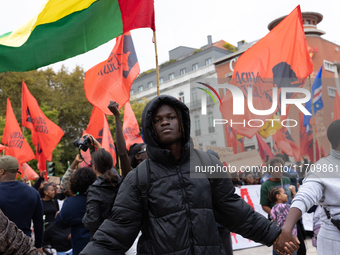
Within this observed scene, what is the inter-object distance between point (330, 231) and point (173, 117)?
1.63 metres

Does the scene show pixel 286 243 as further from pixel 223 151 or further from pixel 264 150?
pixel 264 150

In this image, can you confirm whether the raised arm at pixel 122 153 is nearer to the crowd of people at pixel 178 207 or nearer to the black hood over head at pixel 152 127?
the crowd of people at pixel 178 207

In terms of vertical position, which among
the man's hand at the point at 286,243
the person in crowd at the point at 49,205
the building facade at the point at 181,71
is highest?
the building facade at the point at 181,71

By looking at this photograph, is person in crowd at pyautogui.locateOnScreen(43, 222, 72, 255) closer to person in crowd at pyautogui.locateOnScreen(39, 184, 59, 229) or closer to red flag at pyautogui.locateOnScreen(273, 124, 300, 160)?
person in crowd at pyautogui.locateOnScreen(39, 184, 59, 229)

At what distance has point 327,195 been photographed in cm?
305

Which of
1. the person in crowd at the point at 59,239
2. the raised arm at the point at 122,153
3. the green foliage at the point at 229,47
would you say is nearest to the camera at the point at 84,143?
the raised arm at the point at 122,153

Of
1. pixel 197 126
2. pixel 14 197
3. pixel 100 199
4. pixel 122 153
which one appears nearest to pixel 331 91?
pixel 197 126

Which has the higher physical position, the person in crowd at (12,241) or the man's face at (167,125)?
the man's face at (167,125)

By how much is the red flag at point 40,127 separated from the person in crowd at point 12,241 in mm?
8888

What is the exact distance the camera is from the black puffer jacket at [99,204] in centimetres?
380

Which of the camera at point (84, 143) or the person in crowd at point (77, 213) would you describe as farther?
the camera at point (84, 143)

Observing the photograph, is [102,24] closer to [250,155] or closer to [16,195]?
[16,195]

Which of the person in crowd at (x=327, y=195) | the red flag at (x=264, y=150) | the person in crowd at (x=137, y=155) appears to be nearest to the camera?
the person in crowd at (x=327, y=195)

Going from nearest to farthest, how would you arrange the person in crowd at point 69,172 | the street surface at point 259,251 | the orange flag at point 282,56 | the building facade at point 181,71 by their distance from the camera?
the person in crowd at point 69,172 → the orange flag at point 282,56 → the street surface at point 259,251 → the building facade at point 181,71
